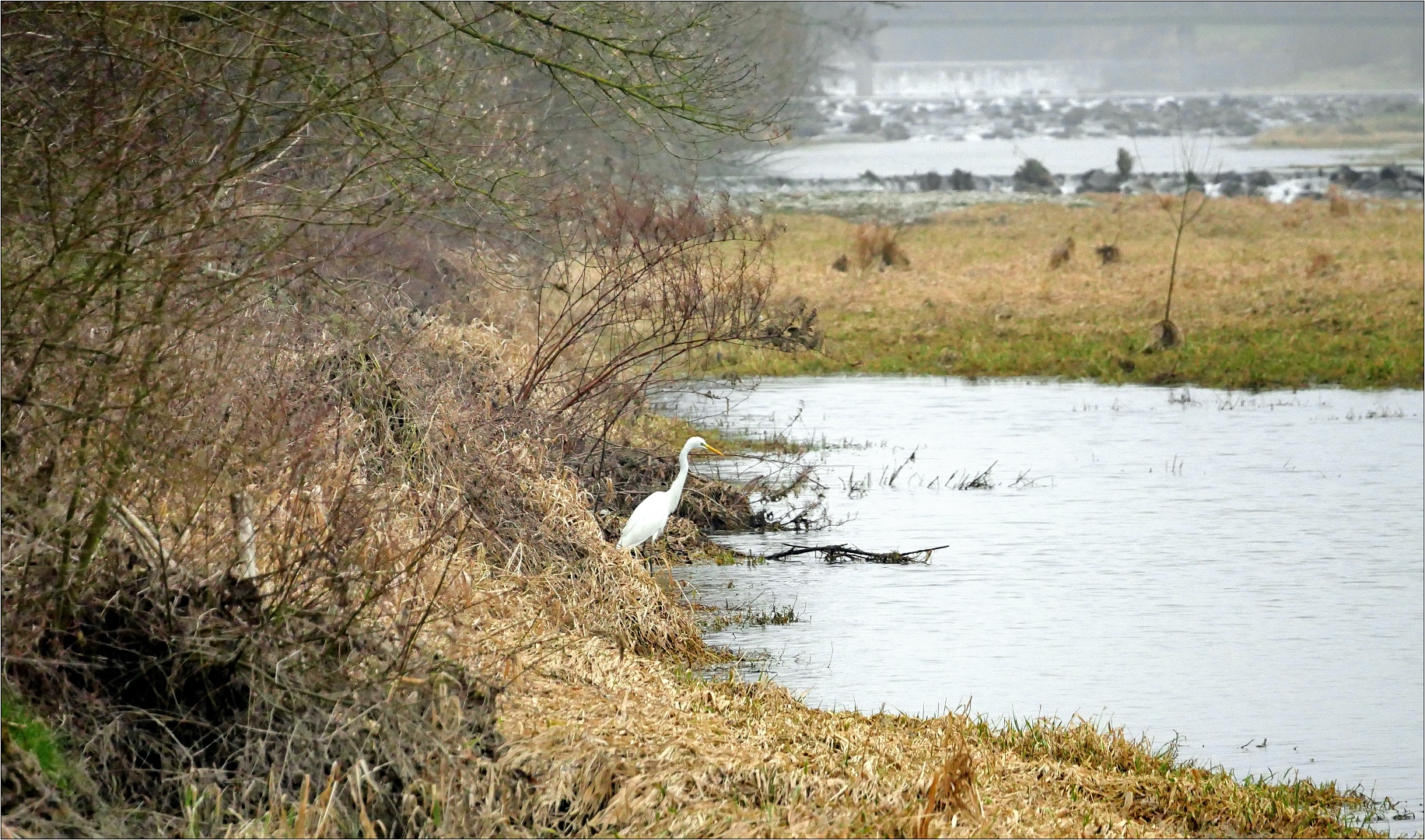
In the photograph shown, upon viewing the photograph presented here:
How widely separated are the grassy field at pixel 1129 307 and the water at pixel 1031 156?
24.7 m

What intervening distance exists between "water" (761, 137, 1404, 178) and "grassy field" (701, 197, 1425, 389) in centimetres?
2471

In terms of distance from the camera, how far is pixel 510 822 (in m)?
6.07

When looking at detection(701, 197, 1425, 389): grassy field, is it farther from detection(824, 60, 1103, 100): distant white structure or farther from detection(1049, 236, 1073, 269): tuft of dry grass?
detection(824, 60, 1103, 100): distant white structure

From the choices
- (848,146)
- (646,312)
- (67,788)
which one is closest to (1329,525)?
(646,312)

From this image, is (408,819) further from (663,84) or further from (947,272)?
(947,272)

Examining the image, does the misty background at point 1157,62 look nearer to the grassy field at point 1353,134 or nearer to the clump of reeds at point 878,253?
the grassy field at point 1353,134

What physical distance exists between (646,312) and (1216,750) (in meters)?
6.54

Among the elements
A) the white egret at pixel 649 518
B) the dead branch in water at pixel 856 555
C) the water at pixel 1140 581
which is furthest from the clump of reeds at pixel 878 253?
the white egret at pixel 649 518

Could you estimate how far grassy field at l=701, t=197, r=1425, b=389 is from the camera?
2370cm

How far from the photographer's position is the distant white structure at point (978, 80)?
502 ft

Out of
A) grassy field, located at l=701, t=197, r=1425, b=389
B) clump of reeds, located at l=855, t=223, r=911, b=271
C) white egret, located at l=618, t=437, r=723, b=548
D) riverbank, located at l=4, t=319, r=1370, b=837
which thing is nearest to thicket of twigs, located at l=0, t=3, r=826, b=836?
riverbank, located at l=4, t=319, r=1370, b=837

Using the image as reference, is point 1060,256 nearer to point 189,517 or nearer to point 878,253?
point 878,253

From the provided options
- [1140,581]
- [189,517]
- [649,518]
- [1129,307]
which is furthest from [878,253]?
[189,517]

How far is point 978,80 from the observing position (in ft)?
581
